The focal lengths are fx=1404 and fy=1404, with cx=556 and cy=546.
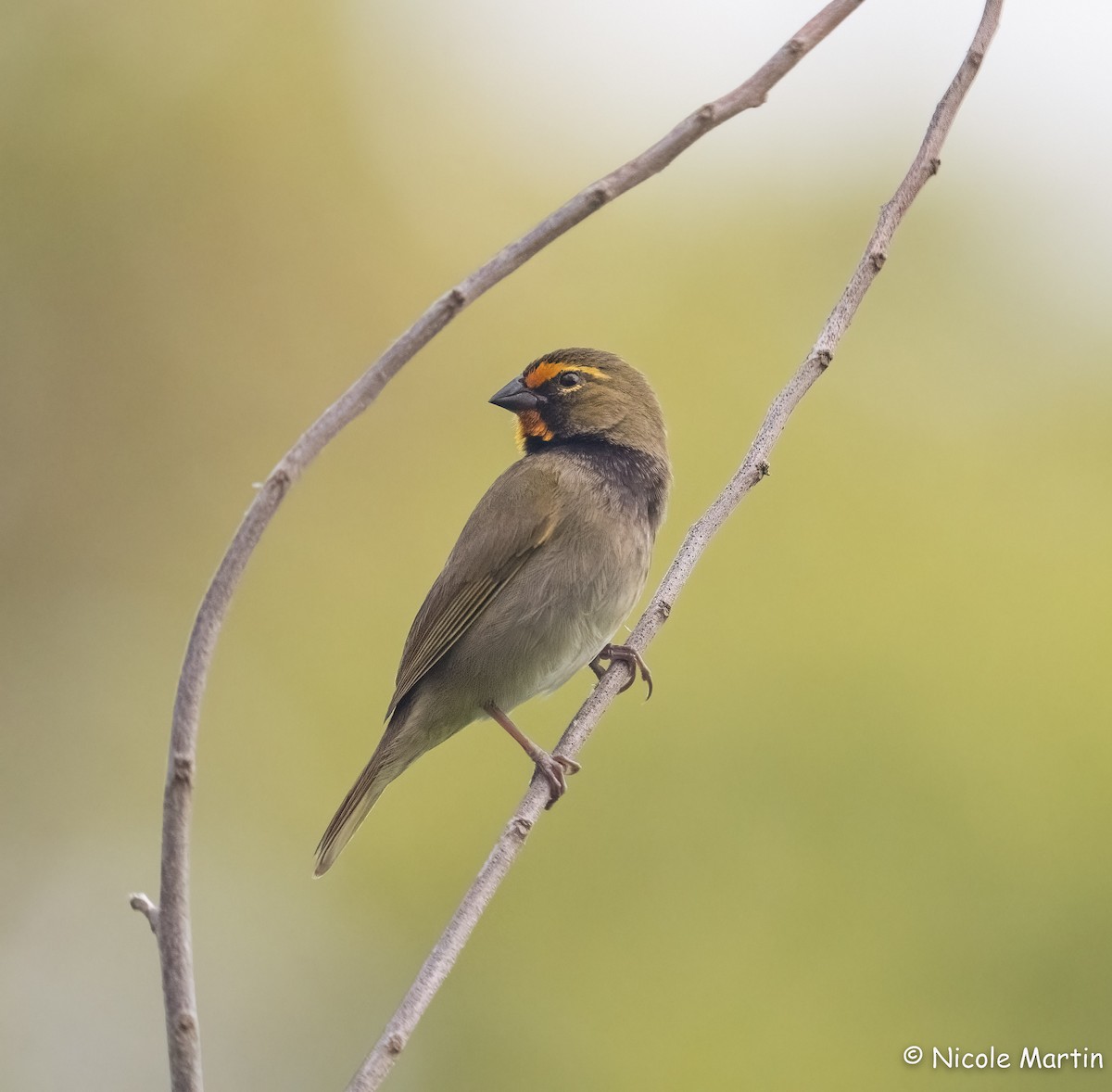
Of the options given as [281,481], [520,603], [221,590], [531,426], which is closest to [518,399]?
[531,426]

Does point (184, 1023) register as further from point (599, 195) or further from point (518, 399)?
point (518, 399)

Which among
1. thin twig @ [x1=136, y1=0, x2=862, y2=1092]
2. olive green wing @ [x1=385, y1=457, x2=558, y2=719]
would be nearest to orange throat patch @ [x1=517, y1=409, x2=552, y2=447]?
olive green wing @ [x1=385, y1=457, x2=558, y2=719]

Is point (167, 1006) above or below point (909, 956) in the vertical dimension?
below

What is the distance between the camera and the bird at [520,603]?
499 cm

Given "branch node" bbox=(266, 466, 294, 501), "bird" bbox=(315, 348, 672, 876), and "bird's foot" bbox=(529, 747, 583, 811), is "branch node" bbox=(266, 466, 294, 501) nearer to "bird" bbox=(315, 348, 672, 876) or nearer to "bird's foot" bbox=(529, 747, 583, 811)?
"bird's foot" bbox=(529, 747, 583, 811)

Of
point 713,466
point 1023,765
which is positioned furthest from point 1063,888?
point 713,466

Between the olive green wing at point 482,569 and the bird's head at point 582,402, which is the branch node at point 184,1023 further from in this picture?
the bird's head at point 582,402

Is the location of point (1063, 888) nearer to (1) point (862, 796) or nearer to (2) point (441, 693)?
(1) point (862, 796)

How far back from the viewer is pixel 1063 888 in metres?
7.03

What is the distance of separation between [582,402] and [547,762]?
6.97 feet

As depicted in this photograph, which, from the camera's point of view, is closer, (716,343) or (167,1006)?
(167,1006)

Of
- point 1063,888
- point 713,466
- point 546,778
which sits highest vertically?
point 713,466

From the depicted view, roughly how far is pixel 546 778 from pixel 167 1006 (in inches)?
67.4

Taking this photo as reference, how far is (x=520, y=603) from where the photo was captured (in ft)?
16.5
